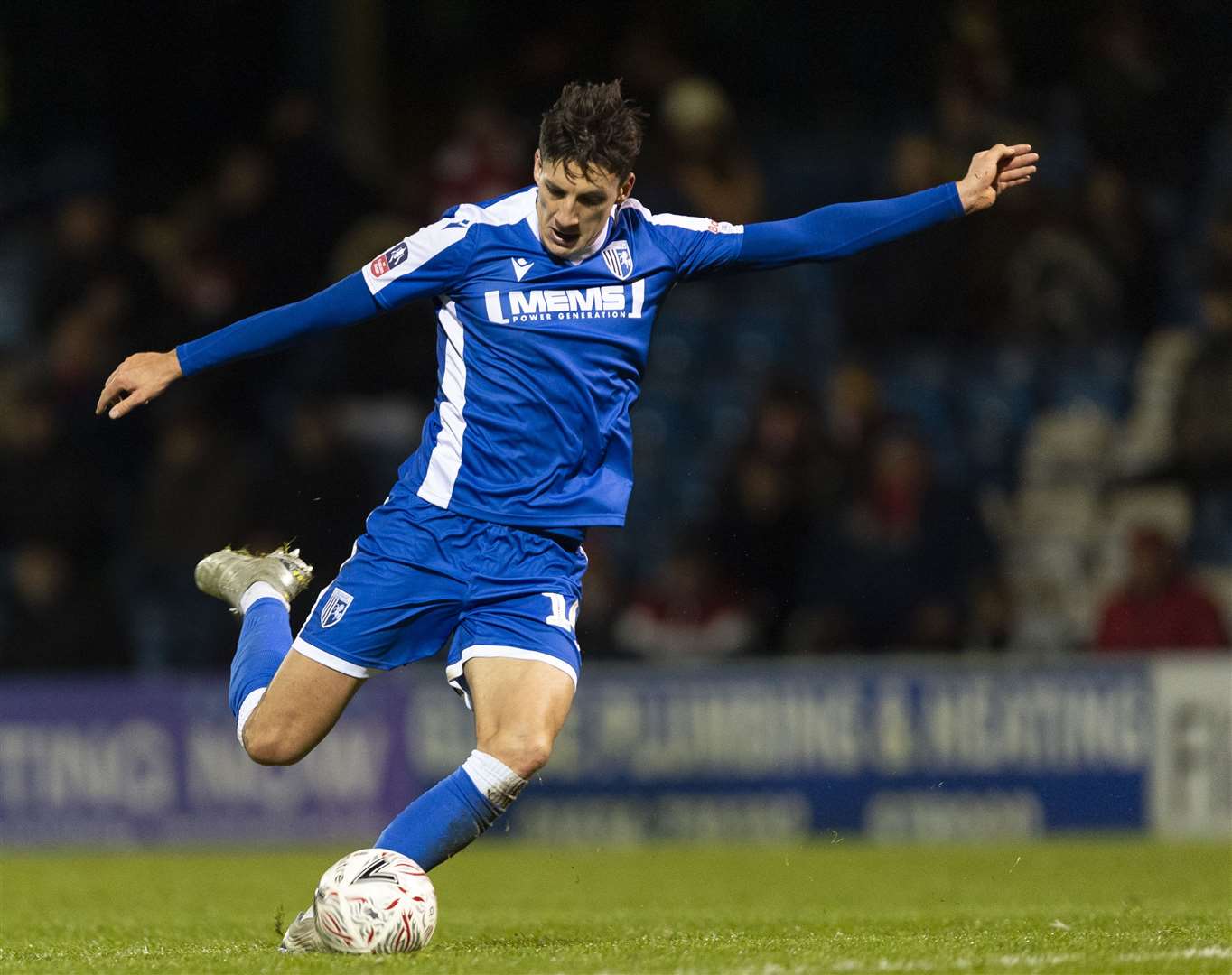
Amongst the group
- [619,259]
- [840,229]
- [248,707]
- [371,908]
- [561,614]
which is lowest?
[371,908]

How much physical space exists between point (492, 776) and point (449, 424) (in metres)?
1.03

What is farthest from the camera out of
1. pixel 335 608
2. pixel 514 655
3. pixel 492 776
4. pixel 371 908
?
pixel 335 608

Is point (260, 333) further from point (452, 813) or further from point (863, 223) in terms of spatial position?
point (863, 223)

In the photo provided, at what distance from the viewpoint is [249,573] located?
6.65m

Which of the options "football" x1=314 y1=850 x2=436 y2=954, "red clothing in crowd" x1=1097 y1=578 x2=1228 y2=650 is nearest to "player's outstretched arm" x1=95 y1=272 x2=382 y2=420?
"football" x1=314 y1=850 x2=436 y2=954

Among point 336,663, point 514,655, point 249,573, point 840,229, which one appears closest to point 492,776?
point 514,655

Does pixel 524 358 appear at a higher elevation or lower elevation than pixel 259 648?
higher

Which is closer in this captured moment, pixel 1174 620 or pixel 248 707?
pixel 248 707

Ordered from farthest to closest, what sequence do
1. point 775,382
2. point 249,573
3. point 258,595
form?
point 775,382
point 249,573
point 258,595

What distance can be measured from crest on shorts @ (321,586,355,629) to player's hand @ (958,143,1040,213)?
2.10m

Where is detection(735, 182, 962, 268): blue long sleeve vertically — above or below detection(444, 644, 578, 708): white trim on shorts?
above

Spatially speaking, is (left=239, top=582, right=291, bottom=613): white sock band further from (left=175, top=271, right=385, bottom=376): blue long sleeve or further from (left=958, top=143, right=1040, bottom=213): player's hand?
(left=958, top=143, right=1040, bottom=213): player's hand

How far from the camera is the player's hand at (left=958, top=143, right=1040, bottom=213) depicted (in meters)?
5.96

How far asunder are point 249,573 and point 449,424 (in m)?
1.22
